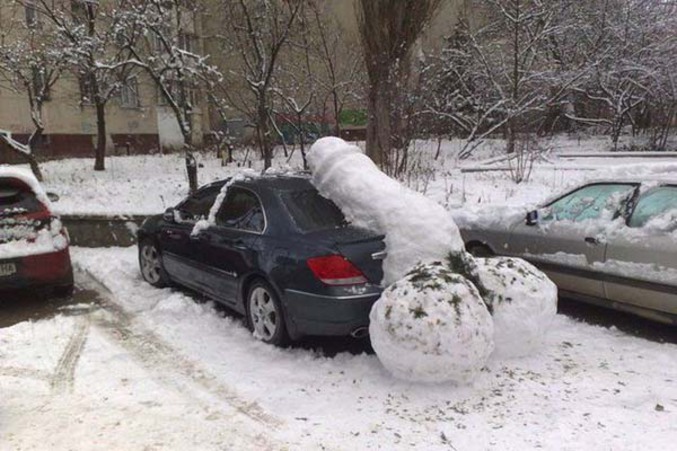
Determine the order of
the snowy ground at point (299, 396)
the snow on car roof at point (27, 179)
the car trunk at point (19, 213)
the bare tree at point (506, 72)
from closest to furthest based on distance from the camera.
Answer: the snowy ground at point (299, 396)
the car trunk at point (19, 213)
the snow on car roof at point (27, 179)
the bare tree at point (506, 72)

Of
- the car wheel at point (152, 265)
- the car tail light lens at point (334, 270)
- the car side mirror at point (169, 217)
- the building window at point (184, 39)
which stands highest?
the building window at point (184, 39)

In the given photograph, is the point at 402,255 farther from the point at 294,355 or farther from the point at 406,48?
the point at 406,48

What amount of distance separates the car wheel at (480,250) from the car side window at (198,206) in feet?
9.95

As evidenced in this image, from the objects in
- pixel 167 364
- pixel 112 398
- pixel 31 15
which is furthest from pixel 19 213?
pixel 31 15

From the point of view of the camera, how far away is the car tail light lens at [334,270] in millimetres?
4316

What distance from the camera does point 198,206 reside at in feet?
20.0

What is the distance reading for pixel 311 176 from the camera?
5.48 m

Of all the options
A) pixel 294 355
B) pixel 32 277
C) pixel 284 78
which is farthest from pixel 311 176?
pixel 284 78

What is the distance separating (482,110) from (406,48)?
7578 mm

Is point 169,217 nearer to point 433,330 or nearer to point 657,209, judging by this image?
point 433,330

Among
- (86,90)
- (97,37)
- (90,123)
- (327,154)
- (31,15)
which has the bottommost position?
(327,154)

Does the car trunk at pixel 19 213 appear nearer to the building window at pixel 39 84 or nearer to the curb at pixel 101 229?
the curb at pixel 101 229

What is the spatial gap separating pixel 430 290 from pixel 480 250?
9.20 ft

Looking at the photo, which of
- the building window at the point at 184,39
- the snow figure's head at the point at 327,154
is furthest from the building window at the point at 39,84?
the snow figure's head at the point at 327,154
